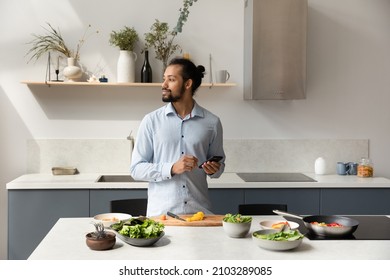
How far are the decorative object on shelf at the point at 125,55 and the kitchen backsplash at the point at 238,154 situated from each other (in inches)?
22.7

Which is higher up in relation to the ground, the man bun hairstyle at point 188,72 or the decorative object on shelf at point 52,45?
the decorative object on shelf at point 52,45

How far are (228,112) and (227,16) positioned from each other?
2.77 feet

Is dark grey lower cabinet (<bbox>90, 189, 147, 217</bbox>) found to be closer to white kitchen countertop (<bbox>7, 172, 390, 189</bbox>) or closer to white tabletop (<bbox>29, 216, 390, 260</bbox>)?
white kitchen countertop (<bbox>7, 172, 390, 189</bbox>)

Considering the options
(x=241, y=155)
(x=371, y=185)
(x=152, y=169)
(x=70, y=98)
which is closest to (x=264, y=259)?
(x=152, y=169)

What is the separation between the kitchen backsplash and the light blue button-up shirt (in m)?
1.64

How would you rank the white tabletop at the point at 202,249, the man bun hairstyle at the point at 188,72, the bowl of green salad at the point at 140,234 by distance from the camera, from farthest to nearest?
1. the man bun hairstyle at the point at 188,72
2. the bowl of green salad at the point at 140,234
3. the white tabletop at the point at 202,249

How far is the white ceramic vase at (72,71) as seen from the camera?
460cm

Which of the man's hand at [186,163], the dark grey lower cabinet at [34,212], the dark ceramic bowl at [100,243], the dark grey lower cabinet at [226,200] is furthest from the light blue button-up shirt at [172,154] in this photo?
the dark grey lower cabinet at [34,212]

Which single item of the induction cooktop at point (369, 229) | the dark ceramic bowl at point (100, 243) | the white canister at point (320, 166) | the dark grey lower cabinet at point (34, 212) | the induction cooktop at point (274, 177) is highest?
the white canister at point (320, 166)

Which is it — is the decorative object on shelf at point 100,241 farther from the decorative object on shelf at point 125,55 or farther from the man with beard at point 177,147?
the decorative object on shelf at point 125,55

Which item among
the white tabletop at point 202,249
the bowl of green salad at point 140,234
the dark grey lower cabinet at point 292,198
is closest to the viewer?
the white tabletop at point 202,249

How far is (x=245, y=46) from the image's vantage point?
4.82m

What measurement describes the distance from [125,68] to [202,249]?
2638 millimetres

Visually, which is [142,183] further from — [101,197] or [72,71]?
[72,71]
